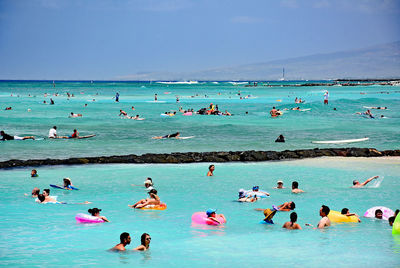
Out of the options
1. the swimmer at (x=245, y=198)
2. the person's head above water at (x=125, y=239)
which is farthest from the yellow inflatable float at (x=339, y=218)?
the person's head above water at (x=125, y=239)

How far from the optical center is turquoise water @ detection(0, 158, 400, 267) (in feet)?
48.9

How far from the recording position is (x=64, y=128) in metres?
50.6

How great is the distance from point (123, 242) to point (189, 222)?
12.1 ft

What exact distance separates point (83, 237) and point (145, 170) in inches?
450

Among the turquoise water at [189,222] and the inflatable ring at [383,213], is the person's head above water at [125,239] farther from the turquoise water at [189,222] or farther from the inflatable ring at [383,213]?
the inflatable ring at [383,213]

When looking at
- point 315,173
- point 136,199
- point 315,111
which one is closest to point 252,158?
point 315,173

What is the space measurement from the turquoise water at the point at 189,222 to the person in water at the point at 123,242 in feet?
0.86

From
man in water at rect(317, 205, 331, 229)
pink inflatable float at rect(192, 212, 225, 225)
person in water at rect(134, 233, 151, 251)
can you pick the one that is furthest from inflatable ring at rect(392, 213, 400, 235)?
person in water at rect(134, 233, 151, 251)

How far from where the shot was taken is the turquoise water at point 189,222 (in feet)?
48.9

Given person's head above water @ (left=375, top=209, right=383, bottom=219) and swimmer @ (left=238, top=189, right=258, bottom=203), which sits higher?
swimmer @ (left=238, top=189, right=258, bottom=203)

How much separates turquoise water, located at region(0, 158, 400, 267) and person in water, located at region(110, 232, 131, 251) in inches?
10.4

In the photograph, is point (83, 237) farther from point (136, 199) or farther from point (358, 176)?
point (358, 176)

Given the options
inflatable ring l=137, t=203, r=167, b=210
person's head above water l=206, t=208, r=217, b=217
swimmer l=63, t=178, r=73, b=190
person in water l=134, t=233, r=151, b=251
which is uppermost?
swimmer l=63, t=178, r=73, b=190

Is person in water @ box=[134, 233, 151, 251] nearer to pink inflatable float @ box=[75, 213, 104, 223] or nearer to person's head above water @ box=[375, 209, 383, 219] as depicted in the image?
pink inflatable float @ box=[75, 213, 104, 223]
